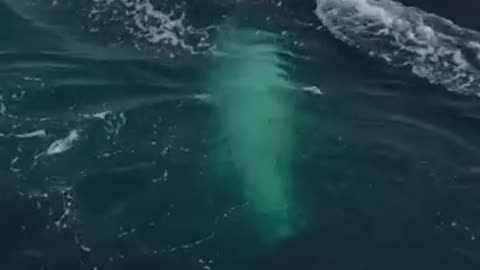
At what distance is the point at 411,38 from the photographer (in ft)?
118

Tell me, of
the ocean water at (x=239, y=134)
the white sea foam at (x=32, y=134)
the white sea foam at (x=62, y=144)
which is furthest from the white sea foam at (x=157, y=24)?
the white sea foam at (x=32, y=134)

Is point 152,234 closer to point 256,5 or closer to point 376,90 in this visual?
Result: point 376,90

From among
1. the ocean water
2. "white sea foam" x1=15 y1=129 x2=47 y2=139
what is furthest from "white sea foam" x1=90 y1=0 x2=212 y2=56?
"white sea foam" x1=15 y1=129 x2=47 y2=139

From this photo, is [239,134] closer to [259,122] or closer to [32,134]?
[259,122]

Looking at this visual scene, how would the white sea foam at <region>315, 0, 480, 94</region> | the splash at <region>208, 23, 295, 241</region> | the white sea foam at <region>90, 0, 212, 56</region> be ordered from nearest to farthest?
the splash at <region>208, 23, 295, 241</region>
the white sea foam at <region>315, 0, 480, 94</region>
the white sea foam at <region>90, 0, 212, 56</region>

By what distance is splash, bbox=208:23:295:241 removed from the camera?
28.7 m

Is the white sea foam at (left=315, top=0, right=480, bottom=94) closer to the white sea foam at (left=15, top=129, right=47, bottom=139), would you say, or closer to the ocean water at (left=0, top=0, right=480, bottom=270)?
the ocean water at (left=0, top=0, right=480, bottom=270)

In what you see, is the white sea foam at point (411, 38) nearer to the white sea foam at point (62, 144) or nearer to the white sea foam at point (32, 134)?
the white sea foam at point (62, 144)

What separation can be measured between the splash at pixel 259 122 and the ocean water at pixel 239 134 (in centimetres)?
7

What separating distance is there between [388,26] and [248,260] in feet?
48.1

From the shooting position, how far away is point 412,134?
31453mm

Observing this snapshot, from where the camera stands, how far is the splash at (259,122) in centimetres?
2873

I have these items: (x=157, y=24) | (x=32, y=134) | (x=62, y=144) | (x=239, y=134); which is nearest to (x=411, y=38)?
(x=239, y=134)

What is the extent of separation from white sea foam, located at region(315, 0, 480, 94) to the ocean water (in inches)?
3.5
